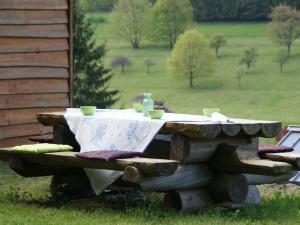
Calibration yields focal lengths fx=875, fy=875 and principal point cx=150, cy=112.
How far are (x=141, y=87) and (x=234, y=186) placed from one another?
2513 centimetres

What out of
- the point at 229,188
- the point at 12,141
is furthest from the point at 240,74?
the point at 229,188

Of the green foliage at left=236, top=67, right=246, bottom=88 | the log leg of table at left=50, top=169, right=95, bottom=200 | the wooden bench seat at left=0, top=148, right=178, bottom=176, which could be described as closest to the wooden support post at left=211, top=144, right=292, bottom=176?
the wooden bench seat at left=0, top=148, right=178, bottom=176

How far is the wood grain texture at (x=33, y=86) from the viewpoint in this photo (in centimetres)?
1278

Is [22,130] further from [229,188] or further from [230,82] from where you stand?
[230,82]

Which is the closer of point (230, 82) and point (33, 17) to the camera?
point (33, 17)

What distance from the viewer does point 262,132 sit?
345 inches

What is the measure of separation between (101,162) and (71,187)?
53.3 inches

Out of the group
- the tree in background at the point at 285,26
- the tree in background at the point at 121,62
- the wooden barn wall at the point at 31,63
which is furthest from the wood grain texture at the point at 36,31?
the tree in background at the point at 121,62

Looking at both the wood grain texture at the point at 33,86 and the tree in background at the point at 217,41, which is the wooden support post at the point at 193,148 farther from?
the tree in background at the point at 217,41

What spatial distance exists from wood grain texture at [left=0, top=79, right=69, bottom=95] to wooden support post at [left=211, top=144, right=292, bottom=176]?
476 centimetres

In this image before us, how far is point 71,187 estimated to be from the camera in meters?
9.82

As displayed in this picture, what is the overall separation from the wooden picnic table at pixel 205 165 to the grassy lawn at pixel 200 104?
0.78ft

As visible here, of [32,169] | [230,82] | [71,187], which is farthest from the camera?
[230,82]

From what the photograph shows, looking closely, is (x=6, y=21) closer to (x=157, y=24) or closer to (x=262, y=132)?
(x=262, y=132)
